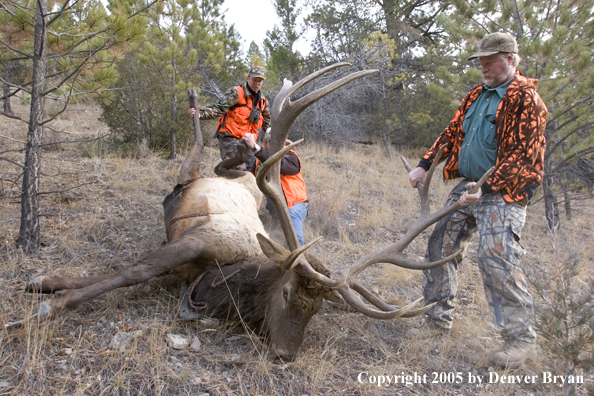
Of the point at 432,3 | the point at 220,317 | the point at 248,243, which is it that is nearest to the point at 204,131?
the point at 248,243

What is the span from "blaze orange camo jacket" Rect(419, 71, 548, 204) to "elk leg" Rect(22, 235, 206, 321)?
2.31m

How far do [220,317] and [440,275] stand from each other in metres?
1.82

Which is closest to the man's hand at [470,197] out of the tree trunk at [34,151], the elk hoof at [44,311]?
the elk hoof at [44,311]

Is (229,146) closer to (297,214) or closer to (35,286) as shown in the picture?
(297,214)

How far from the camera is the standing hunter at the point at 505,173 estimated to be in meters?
2.76

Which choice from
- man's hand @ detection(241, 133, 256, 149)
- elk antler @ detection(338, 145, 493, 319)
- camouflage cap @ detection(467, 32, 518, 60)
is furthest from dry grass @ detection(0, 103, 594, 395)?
camouflage cap @ detection(467, 32, 518, 60)

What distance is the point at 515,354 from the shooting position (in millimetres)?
2818

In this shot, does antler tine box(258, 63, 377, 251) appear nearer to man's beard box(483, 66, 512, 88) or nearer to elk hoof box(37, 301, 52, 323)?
man's beard box(483, 66, 512, 88)

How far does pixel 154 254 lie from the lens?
324 cm

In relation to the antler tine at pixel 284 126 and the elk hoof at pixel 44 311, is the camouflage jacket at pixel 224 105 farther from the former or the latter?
the elk hoof at pixel 44 311

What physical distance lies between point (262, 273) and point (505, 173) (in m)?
1.91

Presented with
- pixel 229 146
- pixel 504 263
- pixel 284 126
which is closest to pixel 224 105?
pixel 229 146

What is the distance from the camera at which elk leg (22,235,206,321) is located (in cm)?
282

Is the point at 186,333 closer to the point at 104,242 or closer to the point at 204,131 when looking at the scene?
the point at 104,242
